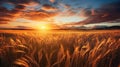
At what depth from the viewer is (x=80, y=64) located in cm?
132

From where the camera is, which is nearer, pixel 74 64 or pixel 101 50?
pixel 74 64

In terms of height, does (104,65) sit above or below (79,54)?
below

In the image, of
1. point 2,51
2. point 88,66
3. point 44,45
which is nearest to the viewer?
point 88,66

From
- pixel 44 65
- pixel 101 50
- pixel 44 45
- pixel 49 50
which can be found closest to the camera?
pixel 44 65

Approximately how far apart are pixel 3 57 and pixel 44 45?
471 mm

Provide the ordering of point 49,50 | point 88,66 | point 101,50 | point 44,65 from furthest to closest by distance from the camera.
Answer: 1. point 49,50
2. point 101,50
3. point 44,65
4. point 88,66

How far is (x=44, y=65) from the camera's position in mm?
1405

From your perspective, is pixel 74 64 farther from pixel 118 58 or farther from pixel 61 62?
pixel 118 58

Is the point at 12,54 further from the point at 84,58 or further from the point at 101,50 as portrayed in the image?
the point at 101,50

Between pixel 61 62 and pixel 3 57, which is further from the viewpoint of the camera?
pixel 3 57

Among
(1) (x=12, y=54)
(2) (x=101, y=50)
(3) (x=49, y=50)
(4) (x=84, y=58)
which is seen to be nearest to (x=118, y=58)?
(2) (x=101, y=50)

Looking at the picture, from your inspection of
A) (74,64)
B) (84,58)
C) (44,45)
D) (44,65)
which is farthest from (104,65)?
(44,45)

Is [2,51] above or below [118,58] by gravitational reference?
above

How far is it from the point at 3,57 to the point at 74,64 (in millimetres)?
677
